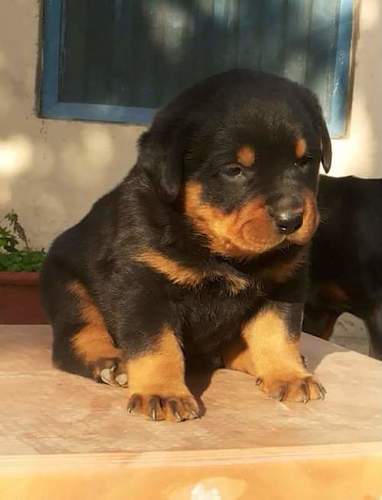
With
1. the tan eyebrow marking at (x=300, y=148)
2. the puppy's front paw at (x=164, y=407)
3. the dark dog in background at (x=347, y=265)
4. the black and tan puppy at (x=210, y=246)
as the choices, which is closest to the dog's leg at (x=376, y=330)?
the dark dog in background at (x=347, y=265)

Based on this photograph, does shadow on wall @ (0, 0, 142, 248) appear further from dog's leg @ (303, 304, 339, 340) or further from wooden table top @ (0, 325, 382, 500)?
wooden table top @ (0, 325, 382, 500)

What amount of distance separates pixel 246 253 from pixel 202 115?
0.42 m

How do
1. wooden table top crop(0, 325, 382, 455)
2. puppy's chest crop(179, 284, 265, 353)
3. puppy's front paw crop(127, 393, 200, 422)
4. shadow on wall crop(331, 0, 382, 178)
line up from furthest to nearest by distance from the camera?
shadow on wall crop(331, 0, 382, 178) → puppy's chest crop(179, 284, 265, 353) → puppy's front paw crop(127, 393, 200, 422) → wooden table top crop(0, 325, 382, 455)

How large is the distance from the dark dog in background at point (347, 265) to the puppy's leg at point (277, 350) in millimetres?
2286

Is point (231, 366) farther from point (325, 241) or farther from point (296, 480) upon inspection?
point (325, 241)

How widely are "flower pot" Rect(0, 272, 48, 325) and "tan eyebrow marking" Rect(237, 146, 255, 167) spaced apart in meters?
2.99

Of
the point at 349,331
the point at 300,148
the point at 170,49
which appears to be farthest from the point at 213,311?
the point at 349,331

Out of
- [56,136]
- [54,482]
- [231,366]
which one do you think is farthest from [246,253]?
[56,136]

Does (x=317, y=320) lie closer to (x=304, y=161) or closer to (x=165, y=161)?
(x=304, y=161)

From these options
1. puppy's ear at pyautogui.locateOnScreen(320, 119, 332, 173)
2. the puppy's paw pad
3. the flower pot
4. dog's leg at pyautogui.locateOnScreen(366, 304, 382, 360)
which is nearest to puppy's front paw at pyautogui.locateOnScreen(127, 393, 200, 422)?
the puppy's paw pad

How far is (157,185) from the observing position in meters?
2.51

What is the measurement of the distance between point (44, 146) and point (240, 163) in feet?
12.3

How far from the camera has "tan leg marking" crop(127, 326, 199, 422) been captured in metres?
2.28

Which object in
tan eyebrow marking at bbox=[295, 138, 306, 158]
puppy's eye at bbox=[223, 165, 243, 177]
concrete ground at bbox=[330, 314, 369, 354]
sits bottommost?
concrete ground at bbox=[330, 314, 369, 354]
